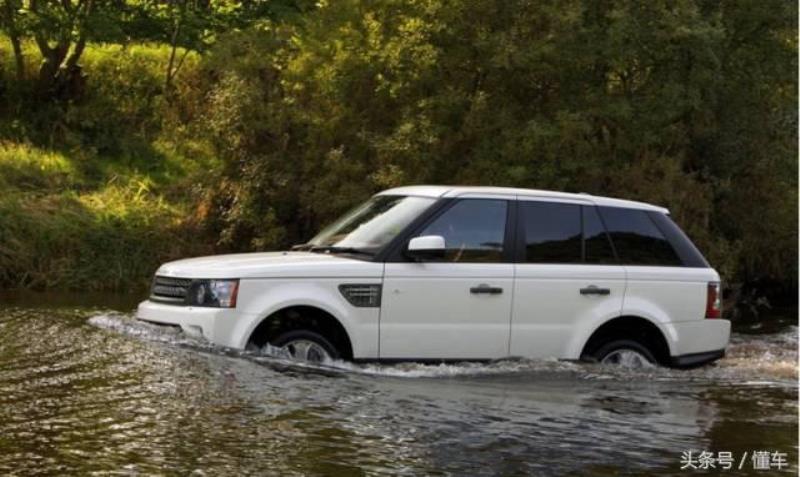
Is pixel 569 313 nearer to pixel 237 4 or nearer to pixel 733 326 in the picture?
pixel 733 326

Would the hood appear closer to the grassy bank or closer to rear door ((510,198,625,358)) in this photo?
rear door ((510,198,625,358))

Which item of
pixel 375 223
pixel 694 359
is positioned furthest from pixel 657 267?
pixel 375 223

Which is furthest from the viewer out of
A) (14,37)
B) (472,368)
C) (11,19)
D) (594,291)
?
(14,37)

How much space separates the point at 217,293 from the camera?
8.90m

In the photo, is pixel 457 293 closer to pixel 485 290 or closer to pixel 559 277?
pixel 485 290

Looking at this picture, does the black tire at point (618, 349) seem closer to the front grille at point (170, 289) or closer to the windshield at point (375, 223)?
the windshield at point (375, 223)

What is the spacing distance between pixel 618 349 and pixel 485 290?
139cm

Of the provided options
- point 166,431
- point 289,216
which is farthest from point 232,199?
point 166,431

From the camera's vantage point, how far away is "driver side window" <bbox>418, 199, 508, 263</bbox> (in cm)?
955

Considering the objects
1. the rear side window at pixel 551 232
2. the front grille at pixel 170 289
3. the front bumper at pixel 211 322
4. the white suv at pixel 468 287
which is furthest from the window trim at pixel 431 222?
the front grille at pixel 170 289

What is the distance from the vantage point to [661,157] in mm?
17562

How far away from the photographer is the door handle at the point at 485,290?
9422 mm

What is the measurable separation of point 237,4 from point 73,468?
19599 millimetres

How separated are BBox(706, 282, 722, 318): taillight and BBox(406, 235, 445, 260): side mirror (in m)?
2.50
